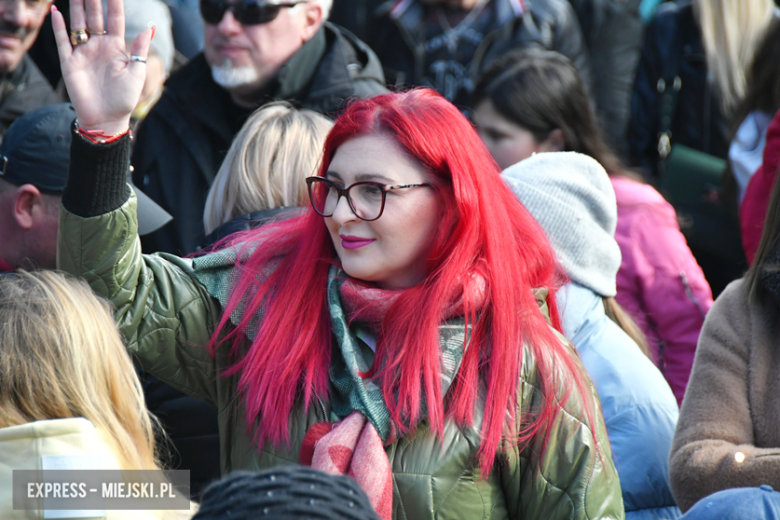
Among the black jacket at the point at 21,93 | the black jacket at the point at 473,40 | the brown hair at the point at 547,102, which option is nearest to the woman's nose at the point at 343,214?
the brown hair at the point at 547,102

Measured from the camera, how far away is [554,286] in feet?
7.59

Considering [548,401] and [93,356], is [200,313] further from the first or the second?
[548,401]

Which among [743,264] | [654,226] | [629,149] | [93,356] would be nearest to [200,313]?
[93,356]

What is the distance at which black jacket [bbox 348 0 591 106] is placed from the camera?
4.55m

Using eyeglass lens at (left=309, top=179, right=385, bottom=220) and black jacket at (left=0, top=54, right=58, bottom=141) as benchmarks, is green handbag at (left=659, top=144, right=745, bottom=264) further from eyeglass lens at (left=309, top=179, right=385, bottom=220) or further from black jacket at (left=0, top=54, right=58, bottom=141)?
black jacket at (left=0, top=54, right=58, bottom=141)

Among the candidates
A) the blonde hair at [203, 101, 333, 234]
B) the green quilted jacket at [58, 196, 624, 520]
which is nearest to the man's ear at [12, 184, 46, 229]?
the blonde hair at [203, 101, 333, 234]

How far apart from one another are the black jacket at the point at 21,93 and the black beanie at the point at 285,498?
10.3 ft

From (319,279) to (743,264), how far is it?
2.39 meters

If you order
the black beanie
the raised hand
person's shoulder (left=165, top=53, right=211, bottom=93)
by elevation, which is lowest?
person's shoulder (left=165, top=53, right=211, bottom=93)

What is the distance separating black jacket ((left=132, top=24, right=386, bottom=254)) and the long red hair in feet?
4.40

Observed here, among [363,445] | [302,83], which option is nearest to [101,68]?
[363,445]

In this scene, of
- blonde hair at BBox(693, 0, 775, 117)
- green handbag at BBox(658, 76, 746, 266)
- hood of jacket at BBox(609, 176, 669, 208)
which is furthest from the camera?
blonde hair at BBox(693, 0, 775, 117)

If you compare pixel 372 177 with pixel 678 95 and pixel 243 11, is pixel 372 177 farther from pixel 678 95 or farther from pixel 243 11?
pixel 678 95

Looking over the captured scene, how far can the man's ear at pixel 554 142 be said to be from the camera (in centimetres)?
358
